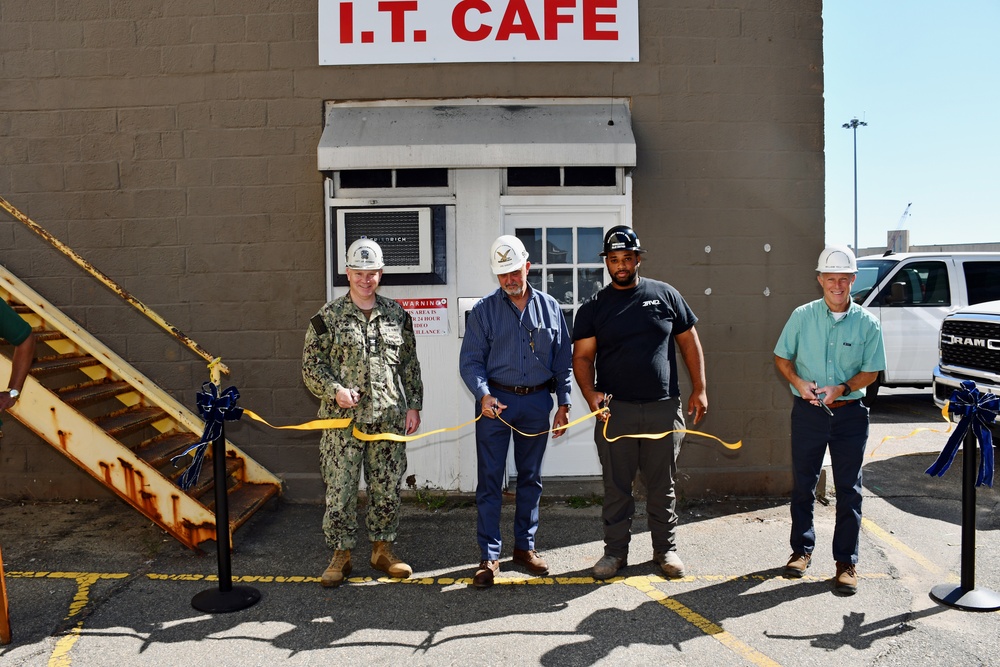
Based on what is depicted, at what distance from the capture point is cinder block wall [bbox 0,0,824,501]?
624cm

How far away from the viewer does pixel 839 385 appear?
454 cm

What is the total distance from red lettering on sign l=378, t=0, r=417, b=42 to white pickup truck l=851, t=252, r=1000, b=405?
23.0 feet

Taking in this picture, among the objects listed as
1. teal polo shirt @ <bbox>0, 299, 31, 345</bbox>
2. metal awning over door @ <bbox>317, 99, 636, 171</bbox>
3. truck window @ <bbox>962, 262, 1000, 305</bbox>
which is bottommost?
teal polo shirt @ <bbox>0, 299, 31, 345</bbox>

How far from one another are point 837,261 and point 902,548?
216 cm

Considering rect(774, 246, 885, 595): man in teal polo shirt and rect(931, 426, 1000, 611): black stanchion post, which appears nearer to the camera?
rect(931, 426, 1000, 611): black stanchion post

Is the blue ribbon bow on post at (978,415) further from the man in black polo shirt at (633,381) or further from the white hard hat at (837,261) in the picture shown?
the man in black polo shirt at (633,381)

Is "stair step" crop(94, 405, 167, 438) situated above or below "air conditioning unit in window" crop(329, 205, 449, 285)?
below

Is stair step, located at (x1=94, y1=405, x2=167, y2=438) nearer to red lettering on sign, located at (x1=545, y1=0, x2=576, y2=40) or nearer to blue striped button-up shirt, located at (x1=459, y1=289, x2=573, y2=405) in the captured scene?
blue striped button-up shirt, located at (x1=459, y1=289, x2=573, y2=405)

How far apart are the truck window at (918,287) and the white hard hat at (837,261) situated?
6253 mm

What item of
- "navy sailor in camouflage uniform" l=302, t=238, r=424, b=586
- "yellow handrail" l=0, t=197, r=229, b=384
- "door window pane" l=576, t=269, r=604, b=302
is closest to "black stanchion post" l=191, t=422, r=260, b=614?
"navy sailor in camouflage uniform" l=302, t=238, r=424, b=586

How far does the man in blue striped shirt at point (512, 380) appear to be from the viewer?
15.5ft

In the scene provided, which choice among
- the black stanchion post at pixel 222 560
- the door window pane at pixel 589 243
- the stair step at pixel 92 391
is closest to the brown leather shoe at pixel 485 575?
the black stanchion post at pixel 222 560

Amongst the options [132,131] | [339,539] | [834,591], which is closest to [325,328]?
[339,539]

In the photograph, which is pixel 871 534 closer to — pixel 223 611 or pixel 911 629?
pixel 911 629
